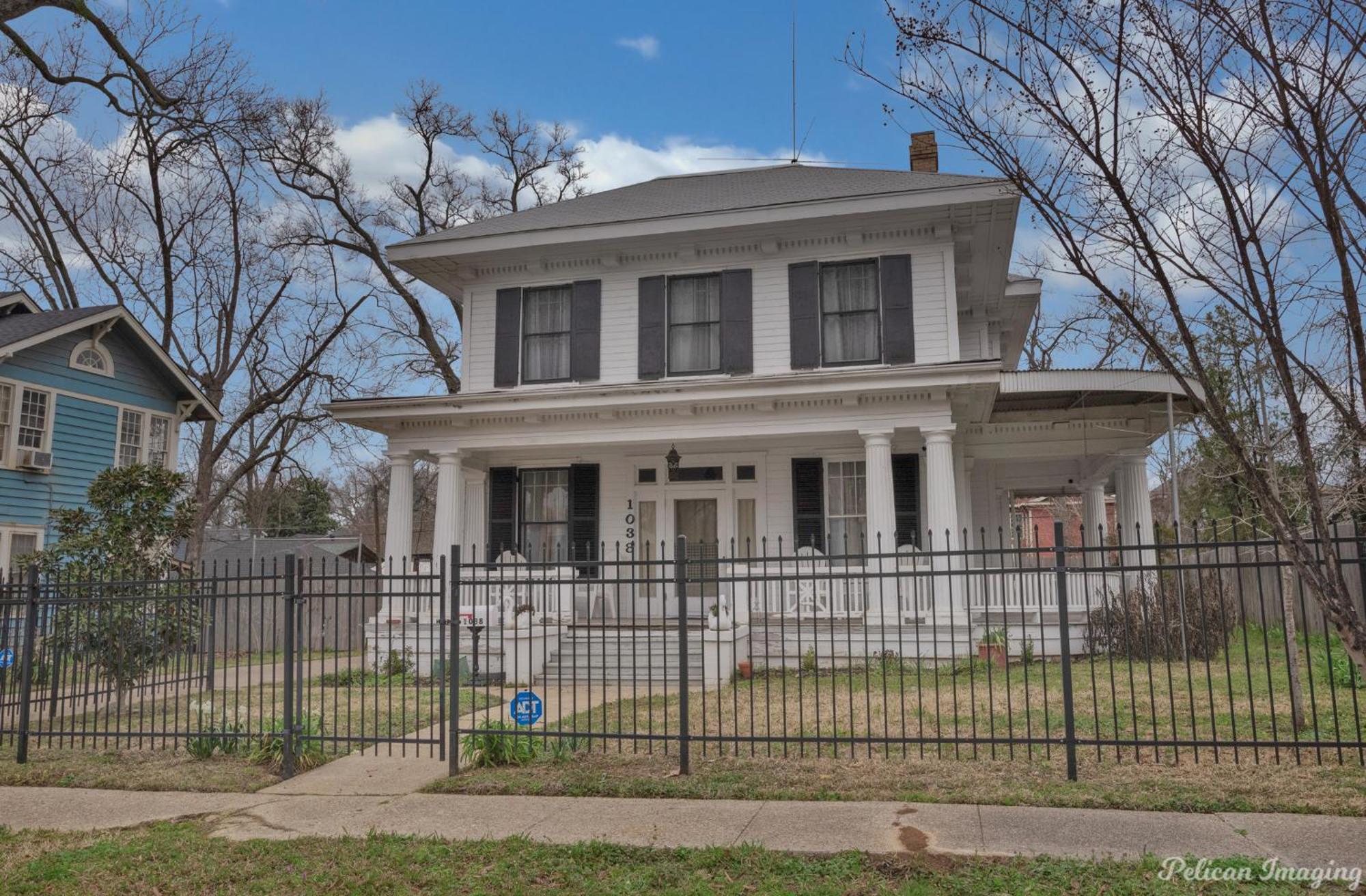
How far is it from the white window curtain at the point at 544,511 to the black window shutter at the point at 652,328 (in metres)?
2.41

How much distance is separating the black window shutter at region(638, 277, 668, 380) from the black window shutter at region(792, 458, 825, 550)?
8.84ft

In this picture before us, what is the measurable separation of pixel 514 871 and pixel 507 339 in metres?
12.1

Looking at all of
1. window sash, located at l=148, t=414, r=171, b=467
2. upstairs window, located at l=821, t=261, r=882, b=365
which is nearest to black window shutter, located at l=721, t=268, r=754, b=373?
upstairs window, located at l=821, t=261, r=882, b=365

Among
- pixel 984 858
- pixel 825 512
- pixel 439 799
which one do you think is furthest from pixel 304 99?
pixel 984 858

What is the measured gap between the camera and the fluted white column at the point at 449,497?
1509 cm

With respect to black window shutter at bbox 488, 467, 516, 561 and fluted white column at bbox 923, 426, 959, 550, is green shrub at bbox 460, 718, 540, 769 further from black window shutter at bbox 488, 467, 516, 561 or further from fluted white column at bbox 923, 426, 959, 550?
black window shutter at bbox 488, 467, 516, 561

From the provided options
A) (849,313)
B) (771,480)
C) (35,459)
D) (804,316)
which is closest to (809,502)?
(771,480)

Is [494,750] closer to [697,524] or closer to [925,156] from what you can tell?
[697,524]

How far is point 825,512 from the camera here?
1547 centimetres

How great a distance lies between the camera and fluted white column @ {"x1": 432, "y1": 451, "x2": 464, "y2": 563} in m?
15.1

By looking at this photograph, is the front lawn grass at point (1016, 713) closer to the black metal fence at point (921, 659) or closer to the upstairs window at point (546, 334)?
the black metal fence at point (921, 659)

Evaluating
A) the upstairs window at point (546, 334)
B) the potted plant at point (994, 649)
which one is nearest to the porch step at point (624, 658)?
the potted plant at point (994, 649)

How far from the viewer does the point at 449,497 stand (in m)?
15.3

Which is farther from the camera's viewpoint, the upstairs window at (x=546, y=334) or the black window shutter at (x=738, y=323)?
the upstairs window at (x=546, y=334)
